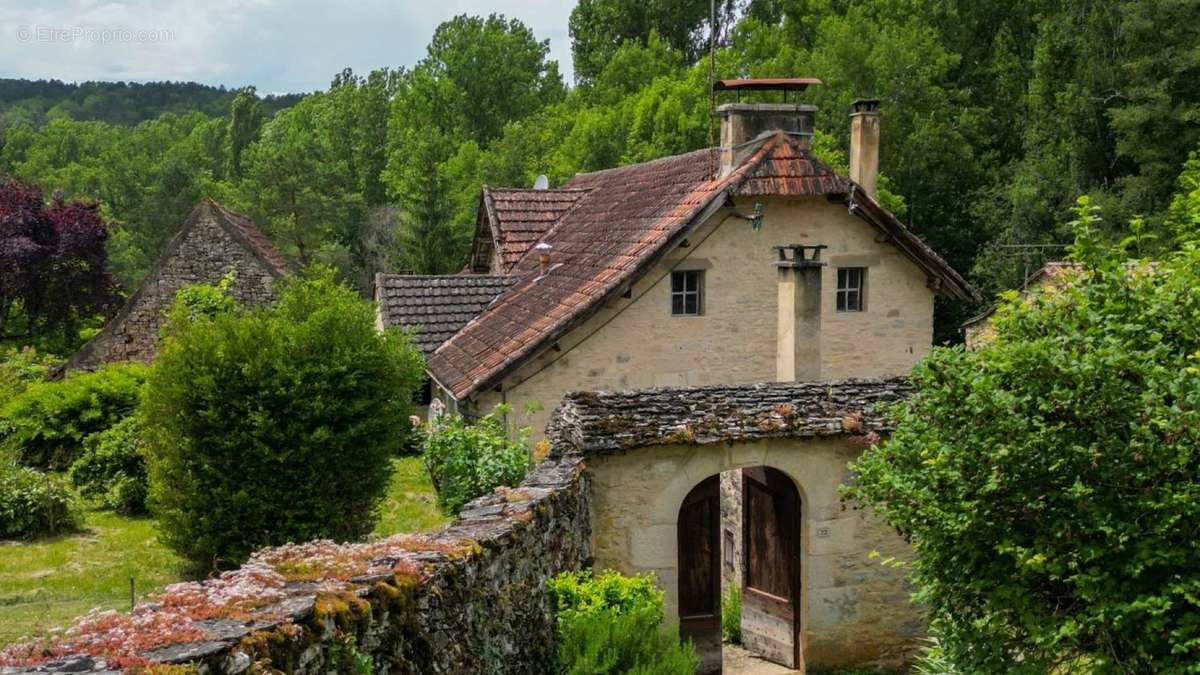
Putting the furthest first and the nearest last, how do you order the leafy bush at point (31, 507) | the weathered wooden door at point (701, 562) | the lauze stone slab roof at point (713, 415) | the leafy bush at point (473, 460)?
1. the leafy bush at point (31, 507)
2. the leafy bush at point (473, 460)
3. the weathered wooden door at point (701, 562)
4. the lauze stone slab roof at point (713, 415)

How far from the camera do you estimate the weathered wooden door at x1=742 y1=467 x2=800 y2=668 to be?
11.2 m

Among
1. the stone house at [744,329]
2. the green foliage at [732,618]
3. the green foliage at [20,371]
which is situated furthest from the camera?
the green foliage at [20,371]

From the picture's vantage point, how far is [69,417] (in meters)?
16.6

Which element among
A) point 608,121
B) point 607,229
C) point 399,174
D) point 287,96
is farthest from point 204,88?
point 607,229

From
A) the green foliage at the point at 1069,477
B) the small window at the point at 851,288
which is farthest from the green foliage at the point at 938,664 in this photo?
the small window at the point at 851,288

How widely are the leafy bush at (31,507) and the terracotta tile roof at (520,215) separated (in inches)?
397

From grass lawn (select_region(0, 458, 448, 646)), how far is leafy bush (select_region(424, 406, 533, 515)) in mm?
839

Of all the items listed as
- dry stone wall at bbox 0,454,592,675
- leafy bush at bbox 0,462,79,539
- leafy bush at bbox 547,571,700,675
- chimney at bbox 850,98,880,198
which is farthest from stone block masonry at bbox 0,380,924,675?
chimney at bbox 850,98,880,198

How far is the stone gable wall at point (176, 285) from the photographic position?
20.1 metres

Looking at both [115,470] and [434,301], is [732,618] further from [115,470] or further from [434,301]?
[115,470]

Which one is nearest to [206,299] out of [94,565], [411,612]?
[94,565]

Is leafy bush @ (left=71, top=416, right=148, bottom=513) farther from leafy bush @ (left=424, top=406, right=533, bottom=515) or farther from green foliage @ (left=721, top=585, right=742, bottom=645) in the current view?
green foliage @ (left=721, top=585, right=742, bottom=645)

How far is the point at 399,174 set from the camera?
53.6 metres

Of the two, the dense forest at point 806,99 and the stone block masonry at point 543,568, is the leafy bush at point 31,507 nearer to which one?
the stone block masonry at point 543,568
